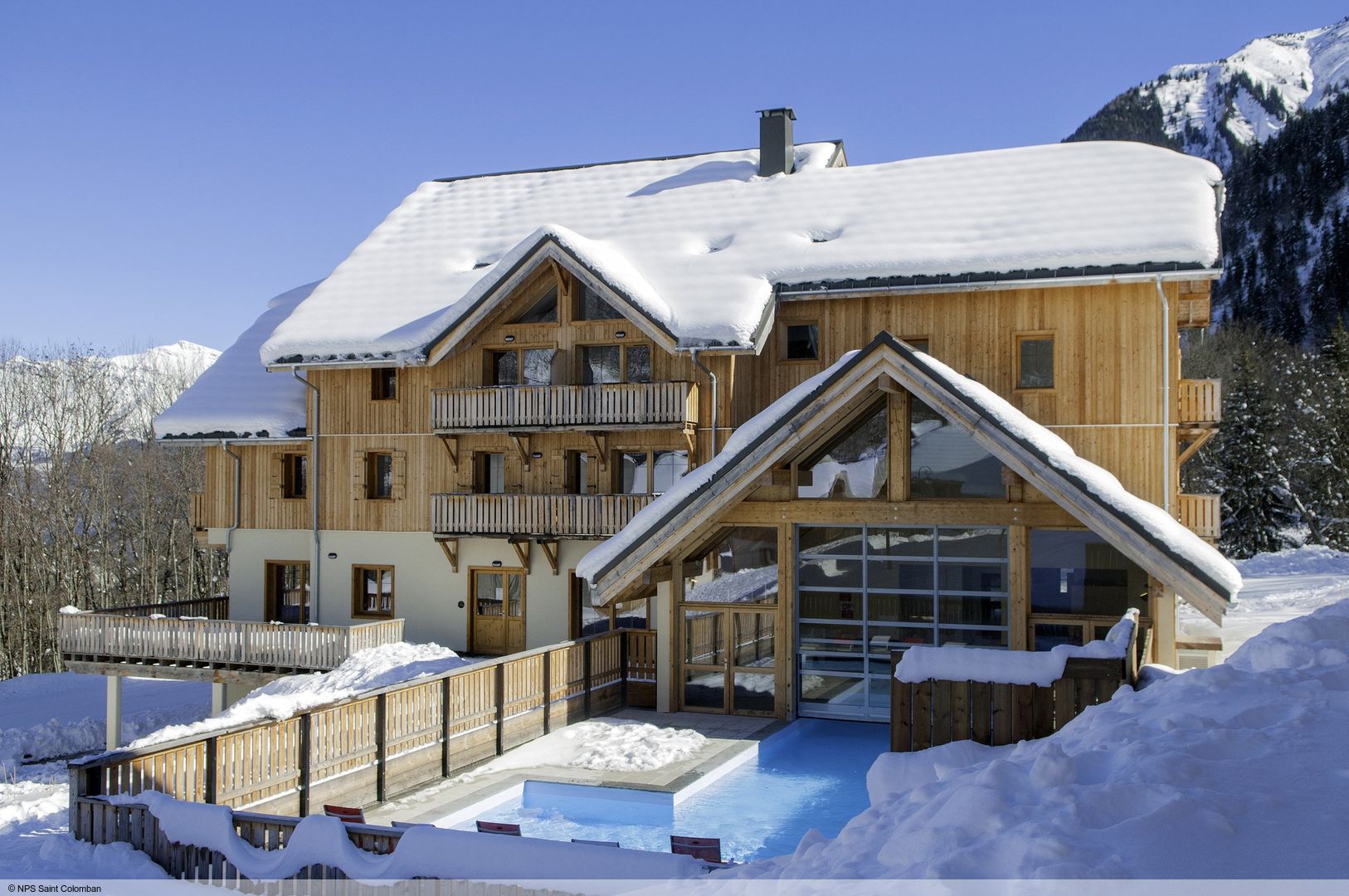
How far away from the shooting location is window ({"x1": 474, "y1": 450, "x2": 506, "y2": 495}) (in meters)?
25.4

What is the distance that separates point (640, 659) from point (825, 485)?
15.0 feet

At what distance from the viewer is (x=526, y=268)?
2355cm

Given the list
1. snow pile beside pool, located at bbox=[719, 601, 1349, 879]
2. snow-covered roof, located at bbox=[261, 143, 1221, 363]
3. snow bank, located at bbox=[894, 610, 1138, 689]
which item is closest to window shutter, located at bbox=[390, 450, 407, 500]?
snow-covered roof, located at bbox=[261, 143, 1221, 363]

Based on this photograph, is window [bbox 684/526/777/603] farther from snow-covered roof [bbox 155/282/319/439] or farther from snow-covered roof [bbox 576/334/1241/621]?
snow-covered roof [bbox 155/282/319/439]

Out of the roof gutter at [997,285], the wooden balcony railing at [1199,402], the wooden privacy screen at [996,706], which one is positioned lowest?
the wooden privacy screen at [996,706]

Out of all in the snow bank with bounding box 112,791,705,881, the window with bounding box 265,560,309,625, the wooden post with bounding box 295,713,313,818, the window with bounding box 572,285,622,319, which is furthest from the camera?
the window with bounding box 265,560,309,625

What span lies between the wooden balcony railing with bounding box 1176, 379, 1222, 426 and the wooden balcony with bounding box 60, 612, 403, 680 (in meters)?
16.6

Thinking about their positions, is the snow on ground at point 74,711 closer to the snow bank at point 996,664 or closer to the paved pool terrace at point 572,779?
the paved pool terrace at point 572,779

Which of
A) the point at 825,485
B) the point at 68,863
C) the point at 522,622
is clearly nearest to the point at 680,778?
the point at 825,485

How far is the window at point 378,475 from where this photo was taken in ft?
86.8

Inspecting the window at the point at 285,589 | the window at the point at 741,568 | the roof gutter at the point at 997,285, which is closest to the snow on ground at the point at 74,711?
the window at the point at 285,589

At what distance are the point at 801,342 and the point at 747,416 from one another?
6.40 feet

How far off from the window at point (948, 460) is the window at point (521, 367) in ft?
32.5

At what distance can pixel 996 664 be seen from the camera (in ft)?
35.2
